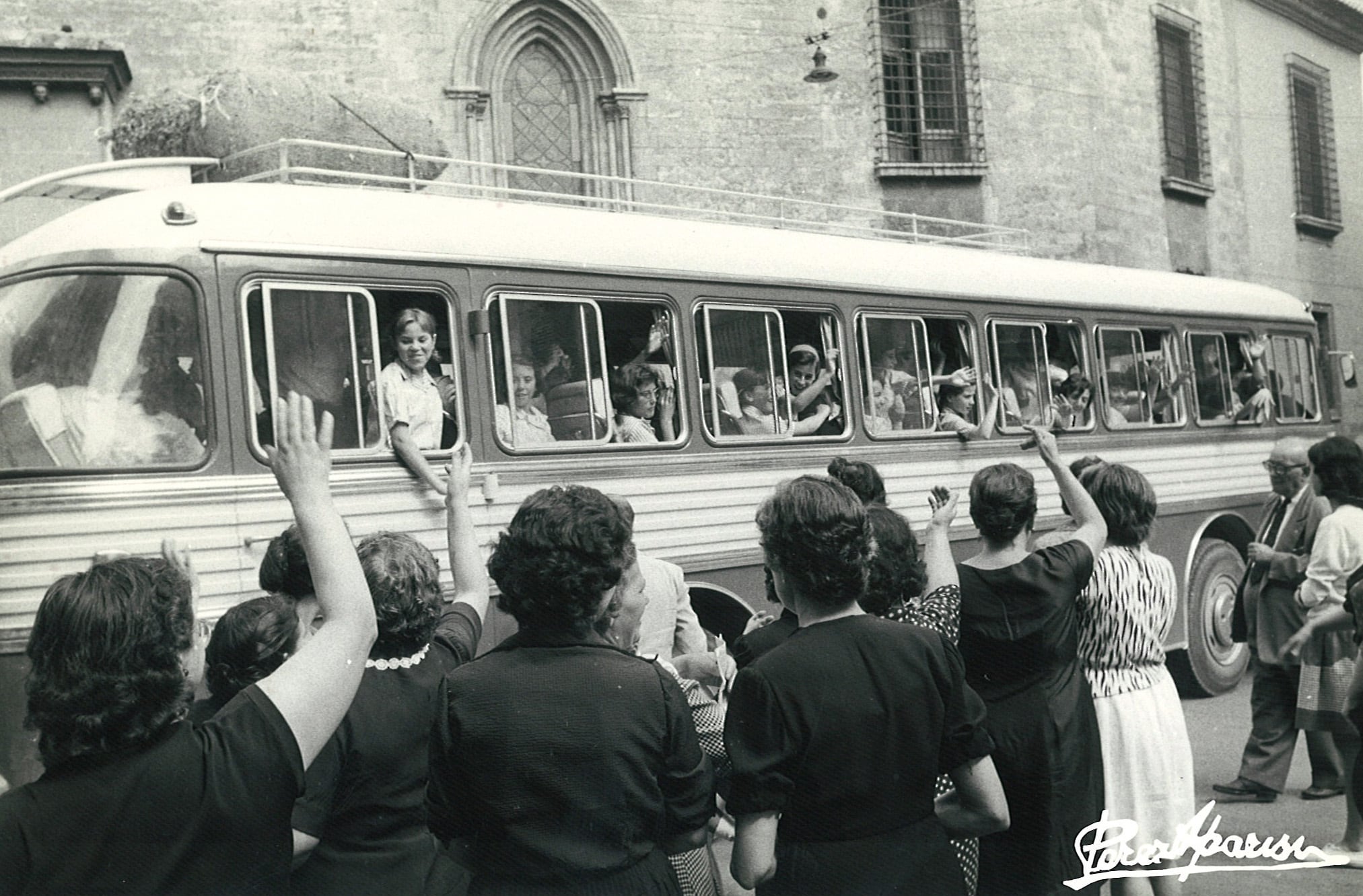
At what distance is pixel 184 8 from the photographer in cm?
1535

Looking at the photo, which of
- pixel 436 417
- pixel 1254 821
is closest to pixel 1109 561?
pixel 1254 821

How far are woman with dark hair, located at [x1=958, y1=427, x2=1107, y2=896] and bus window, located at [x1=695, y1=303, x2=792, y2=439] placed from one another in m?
3.65

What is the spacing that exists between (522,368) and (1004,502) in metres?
3.36

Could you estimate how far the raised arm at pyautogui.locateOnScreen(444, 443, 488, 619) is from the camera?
381 cm

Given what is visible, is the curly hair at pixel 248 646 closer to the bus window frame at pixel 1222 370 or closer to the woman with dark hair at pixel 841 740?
the woman with dark hair at pixel 841 740

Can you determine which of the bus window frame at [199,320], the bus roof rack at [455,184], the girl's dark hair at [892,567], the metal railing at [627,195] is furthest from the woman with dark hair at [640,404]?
the girl's dark hair at [892,567]

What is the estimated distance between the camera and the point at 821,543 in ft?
Answer: 10.6

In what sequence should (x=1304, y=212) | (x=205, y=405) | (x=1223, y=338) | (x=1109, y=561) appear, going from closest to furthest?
(x=1109, y=561)
(x=205, y=405)
(x=1223, y=338)
(x=1304, y=212)

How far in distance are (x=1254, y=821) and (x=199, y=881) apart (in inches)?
236

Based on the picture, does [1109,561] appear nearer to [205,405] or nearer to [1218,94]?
[205,405]

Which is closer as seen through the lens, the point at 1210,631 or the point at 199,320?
the point at 199,320

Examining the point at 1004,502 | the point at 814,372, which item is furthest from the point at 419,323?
the point at 1004,502

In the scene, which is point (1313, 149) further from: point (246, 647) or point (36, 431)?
point (246, 647)

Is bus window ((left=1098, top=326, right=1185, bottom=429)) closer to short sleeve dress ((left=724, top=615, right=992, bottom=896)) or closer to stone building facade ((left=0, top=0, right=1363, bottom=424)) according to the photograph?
stone building facade ((left=0, top=0, right=1363, bottom=424))
